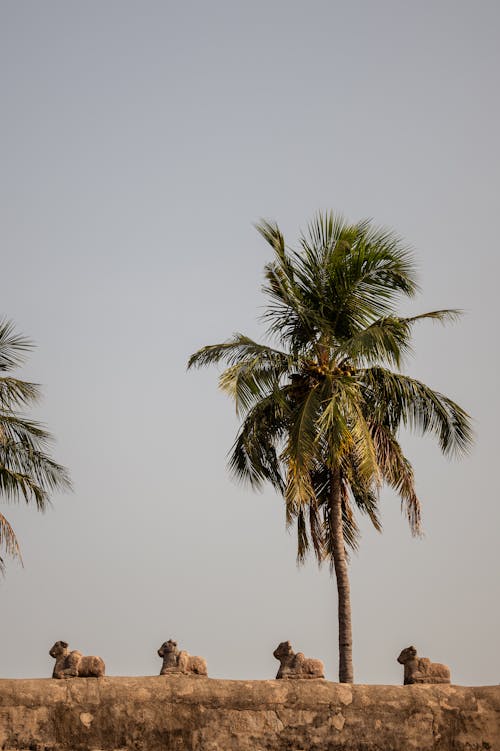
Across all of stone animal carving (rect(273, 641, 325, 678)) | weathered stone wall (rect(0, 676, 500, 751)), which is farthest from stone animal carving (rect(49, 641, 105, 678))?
stone animal carving (rect(273, 641, 325, 678))

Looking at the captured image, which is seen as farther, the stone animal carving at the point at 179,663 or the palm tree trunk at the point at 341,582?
the palm tree trunk at the point at 341,582

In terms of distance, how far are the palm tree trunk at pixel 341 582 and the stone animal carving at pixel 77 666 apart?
4800 mm

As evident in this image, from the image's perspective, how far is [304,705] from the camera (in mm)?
12367

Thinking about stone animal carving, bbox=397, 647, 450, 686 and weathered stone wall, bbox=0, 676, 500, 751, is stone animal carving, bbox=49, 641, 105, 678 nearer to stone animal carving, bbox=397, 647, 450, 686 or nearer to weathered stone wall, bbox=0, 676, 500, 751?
weathered stone wall, bbox=0, 676, 500, 751

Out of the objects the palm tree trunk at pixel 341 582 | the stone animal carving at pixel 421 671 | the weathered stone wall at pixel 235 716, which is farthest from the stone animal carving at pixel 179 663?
the palm tree trunk at pixel 341 582

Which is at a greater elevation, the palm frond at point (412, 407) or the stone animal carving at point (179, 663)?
the palm frond at point (412, 407)

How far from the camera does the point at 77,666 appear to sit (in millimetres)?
12516

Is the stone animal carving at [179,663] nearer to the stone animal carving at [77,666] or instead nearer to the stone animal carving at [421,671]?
the stone animal carving at [77,666]

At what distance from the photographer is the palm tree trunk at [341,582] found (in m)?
16.4

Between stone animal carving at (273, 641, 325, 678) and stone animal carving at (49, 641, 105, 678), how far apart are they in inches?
79.0

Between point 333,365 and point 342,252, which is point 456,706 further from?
point 342,252

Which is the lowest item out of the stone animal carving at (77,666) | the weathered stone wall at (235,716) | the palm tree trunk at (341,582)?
the weathered stone wall at (235,716)

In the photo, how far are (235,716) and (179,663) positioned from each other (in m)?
0.85

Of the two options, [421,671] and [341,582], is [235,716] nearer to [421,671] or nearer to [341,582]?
[421,671]
